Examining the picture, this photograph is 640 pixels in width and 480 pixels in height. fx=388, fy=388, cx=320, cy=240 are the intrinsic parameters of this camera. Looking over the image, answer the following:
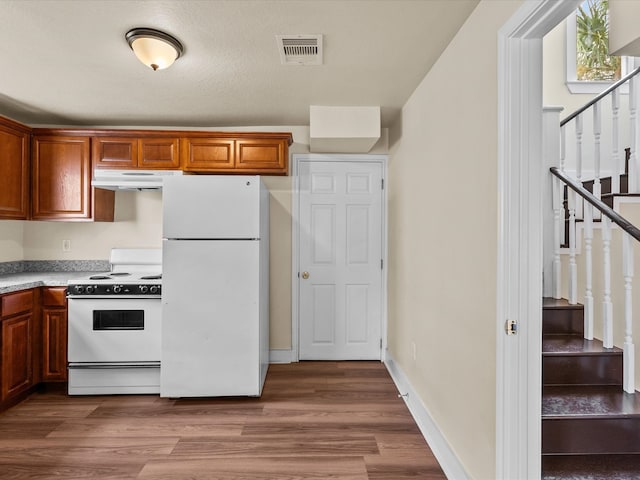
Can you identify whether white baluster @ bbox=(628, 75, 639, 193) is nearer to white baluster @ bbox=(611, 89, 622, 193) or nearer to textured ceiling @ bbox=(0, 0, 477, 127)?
white baluster @ bbox=(611, 89, 622, 193)

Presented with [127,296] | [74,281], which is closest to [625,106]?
[127,296]

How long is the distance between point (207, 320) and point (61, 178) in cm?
191

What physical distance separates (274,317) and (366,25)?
2.78m

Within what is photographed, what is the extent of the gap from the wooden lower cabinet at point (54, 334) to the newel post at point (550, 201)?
3.83m

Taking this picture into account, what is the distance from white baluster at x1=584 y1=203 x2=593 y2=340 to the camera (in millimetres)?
2430

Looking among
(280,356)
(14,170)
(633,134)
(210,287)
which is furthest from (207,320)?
(633,134)

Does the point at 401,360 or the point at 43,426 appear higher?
Result: the point at 401,360

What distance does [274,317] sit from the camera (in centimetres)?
392

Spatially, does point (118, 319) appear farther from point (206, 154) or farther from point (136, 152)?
point (206, 154)

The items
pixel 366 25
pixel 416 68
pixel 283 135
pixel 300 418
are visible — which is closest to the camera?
pixel 366 25

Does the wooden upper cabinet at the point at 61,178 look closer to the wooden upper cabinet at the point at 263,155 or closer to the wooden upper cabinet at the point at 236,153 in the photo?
the wooden upper cabinet at the point at 236,153

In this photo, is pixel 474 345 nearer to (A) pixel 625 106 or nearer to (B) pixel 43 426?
(B) pixel 43 426

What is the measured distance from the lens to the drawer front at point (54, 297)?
3199mm

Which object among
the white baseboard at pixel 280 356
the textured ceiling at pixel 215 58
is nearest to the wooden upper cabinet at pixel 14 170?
the textured ceiling at pixel 215 58
